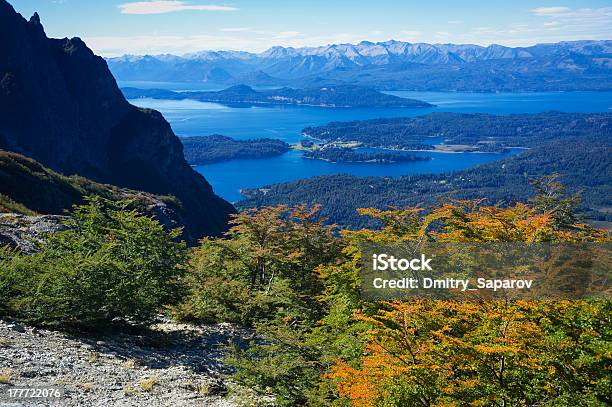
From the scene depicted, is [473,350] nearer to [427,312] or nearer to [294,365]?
[427,312]

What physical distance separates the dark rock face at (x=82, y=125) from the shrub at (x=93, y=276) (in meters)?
55.5

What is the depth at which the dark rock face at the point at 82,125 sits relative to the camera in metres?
90.2

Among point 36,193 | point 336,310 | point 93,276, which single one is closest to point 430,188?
point 36,193

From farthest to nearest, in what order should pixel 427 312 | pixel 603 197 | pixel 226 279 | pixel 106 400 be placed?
pixel 603 197 → pixel 226 279 → pixel 106 400 → pixel 427 312

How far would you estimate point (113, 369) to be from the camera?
15.8 meters

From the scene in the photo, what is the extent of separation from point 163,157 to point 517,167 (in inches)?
5565

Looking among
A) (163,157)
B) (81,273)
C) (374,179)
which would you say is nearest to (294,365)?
(81,273)

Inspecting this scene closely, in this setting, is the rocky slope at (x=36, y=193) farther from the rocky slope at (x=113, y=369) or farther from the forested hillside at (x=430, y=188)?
the forested hillside at (x=430, y=188)

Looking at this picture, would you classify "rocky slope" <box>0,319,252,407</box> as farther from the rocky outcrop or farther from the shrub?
the rocky outcrop

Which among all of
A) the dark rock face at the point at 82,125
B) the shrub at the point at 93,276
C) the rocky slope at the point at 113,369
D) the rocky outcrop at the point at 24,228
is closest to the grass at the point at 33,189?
A: the rocky outcrop at the point at 24,228

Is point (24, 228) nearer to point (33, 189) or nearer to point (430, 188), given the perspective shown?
point (33, 189)

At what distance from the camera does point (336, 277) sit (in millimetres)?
16438

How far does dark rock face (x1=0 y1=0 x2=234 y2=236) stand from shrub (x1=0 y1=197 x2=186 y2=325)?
55454 mm

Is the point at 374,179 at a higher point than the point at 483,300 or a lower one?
lower
